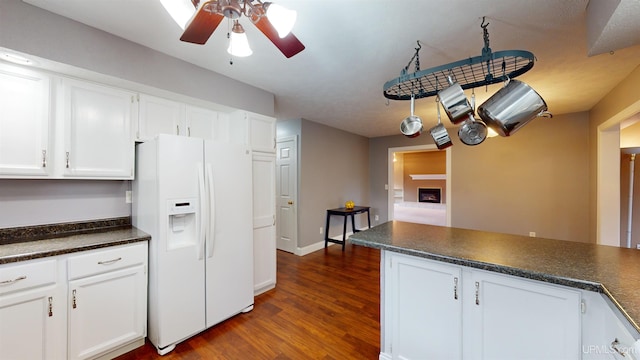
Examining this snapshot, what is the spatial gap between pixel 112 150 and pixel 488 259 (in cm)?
276

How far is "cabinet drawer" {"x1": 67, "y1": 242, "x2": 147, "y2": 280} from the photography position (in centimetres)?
160

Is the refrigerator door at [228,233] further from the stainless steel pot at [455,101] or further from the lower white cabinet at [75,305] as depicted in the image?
the stainless steel pot at [455,101]

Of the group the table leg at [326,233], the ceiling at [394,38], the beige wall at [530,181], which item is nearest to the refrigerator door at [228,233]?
the ceiling at [394,38]

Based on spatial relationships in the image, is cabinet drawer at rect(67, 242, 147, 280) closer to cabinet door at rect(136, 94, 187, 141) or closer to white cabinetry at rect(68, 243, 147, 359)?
white cabinetry at rect(68, 243, 147, 359)

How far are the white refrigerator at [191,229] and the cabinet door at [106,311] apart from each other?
88 mm

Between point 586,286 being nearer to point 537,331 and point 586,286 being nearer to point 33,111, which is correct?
point 537,331

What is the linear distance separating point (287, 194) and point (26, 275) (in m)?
3.22

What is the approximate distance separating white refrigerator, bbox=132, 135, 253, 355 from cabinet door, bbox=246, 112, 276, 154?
37 centimetres

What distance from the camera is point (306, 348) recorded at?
1.92 m

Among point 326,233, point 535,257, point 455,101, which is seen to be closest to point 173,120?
point 455,101

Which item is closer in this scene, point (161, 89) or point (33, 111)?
point (33, 111)

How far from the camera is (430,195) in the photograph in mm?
9500

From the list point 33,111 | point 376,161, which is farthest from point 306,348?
point 376,161

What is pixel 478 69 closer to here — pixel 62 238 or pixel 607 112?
pixel 607 112
